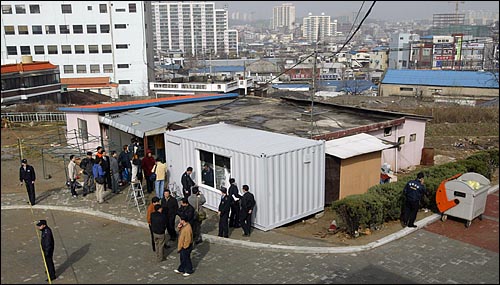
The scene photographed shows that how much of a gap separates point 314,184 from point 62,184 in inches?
373

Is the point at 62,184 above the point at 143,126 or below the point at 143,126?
below

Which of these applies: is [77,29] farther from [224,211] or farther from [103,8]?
[224,211]

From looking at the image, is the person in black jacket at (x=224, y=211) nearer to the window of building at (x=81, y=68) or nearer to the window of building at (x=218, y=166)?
the window of building at (x=218, y=166)

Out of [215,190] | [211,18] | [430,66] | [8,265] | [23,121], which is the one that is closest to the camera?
[8,265]

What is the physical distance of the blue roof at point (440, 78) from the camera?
59594 mm

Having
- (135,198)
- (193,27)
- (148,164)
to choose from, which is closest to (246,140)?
(135,198)

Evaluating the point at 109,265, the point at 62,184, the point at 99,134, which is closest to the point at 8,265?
the point at 109,265

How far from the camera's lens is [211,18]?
179 m

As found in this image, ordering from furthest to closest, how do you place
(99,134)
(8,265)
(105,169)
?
(99,134), (105,169), (8,265)

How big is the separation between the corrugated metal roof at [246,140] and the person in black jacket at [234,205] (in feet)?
3.03

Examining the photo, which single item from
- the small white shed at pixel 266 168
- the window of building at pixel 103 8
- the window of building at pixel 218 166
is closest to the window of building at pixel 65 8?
the window of building at pixel 103 8

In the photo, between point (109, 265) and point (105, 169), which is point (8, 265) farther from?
point (105, 169)

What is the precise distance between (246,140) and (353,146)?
3242mm

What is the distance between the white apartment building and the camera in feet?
216
